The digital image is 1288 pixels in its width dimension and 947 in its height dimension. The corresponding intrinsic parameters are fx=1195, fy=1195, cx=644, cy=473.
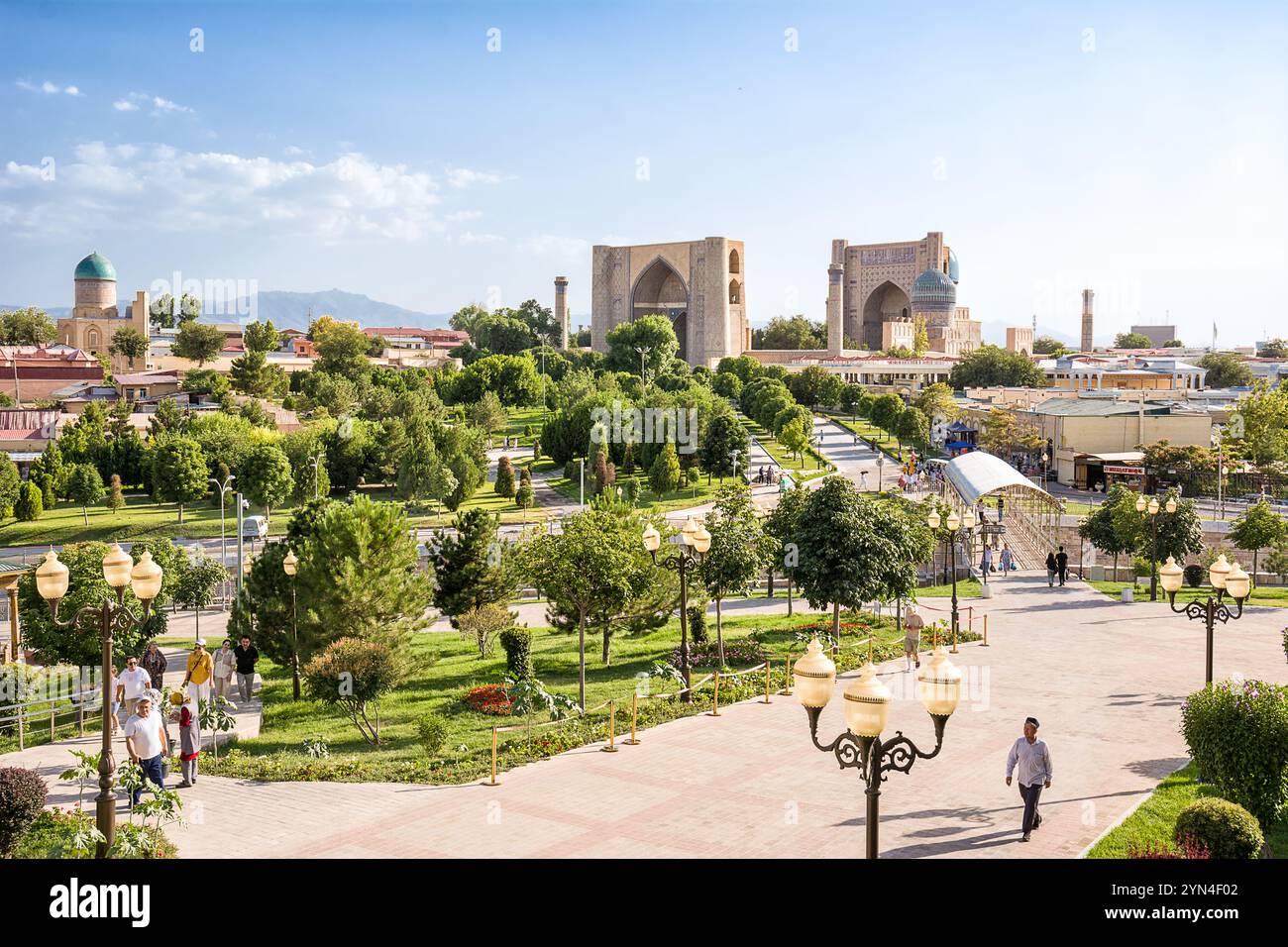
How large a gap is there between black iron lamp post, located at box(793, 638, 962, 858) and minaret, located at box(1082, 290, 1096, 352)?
5513 inches

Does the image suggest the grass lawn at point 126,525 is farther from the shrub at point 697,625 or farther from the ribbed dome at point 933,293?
the ribbed dome at point 933,293

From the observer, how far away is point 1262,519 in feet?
84.1

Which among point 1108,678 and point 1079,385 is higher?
point 1079,385

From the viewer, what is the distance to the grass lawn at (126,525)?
116 ft

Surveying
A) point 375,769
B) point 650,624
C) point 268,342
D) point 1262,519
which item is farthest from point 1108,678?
point 268,342

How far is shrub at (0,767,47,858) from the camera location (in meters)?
8.42

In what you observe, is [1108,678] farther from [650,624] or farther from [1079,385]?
[1079,385]

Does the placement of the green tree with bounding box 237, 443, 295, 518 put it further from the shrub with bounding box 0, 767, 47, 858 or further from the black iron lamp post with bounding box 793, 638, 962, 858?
the black iron lamp post with bounding box 793, 638, 962, 858

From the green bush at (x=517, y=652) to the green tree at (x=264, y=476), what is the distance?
23354 millimetres

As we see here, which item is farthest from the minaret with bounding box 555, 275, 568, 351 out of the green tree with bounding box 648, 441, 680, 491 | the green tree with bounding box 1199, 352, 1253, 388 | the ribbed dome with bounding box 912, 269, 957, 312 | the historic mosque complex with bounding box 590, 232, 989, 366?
the green tree with bounding box 648, 441, 680, 491

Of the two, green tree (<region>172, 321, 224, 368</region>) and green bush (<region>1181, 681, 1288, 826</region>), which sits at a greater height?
green tree (<region>172, 321, 224, 368</region>)

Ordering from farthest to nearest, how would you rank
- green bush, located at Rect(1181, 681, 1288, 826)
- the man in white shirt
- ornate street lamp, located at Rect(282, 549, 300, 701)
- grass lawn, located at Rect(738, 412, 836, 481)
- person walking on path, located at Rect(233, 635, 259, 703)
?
grass lawn, located at Rect(738, 412, 836, 481) → ornate street lamp, located at Rect(282, 549, 300, 701) → person walking on path, located at Rect(233, 635, 259, 703) → the man in white shirt → green bush, located at Rect(1181, 681, 1288, 826)

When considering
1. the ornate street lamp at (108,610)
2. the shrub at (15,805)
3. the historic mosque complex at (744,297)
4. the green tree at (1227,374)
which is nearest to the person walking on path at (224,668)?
the shrub at (15,805)
